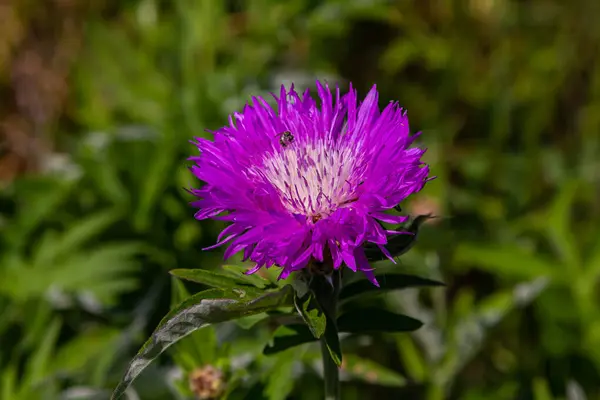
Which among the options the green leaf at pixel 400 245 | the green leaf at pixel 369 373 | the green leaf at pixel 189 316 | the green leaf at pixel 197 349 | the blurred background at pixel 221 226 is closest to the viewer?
Answer: the green leaf at pixel 189 316

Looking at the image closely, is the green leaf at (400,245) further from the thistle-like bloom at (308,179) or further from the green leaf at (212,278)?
the green leaf at (212,278)

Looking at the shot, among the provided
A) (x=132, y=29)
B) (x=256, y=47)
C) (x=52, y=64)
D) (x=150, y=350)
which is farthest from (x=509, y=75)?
(x=150, y=350)

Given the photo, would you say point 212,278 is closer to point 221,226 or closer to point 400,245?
point 400,245

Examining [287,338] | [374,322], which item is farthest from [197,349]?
[374,322]

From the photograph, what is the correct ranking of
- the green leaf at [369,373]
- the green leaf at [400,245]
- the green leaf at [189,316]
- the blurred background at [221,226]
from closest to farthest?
1. the green leaf at [189,316]
2. the green leaf at [400,245]
3. the green leaf at [369,373]
4. the blurred background at [221,226]

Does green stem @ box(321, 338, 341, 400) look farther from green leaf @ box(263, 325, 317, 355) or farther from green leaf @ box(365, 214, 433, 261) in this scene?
green leaf @ box(365, 214, 433, 261)

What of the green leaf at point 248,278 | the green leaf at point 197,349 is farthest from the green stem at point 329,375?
the green leaf at point 197,349
